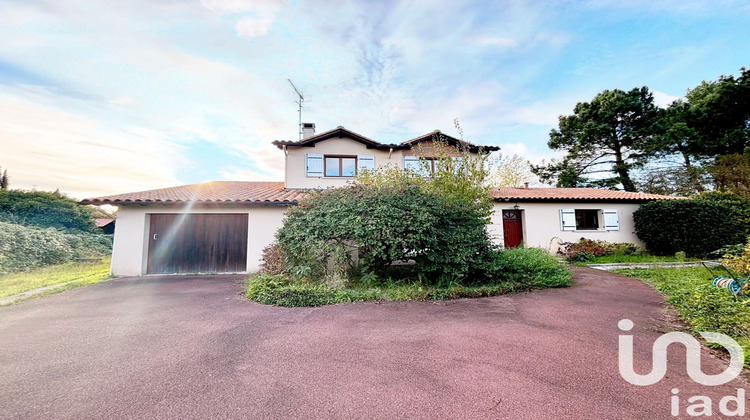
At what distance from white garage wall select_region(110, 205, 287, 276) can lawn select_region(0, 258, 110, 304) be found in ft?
2.32

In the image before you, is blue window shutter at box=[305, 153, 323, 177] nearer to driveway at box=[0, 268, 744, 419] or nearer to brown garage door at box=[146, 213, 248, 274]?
brown garage door at box=[146, 213, 248, 274]

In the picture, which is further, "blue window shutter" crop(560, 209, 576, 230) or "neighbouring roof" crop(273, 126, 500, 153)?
"blue window shutter" crop(560, 209, 576, 230)

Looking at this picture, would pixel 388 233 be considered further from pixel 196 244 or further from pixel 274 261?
pixel 196 244

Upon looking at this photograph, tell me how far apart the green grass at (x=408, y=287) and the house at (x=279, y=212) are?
1.20m

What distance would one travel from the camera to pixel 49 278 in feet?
26.8

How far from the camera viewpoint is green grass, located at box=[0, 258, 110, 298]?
270 inches

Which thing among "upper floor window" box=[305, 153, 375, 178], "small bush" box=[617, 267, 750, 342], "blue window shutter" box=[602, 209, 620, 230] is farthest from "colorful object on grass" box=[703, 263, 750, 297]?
"upper floor window" box=[305, 153, 375, 178]

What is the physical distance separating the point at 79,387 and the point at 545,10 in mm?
10336

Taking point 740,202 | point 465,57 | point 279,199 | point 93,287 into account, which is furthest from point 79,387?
point 740,202

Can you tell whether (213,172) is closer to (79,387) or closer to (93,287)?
(93,287)

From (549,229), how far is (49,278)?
18169 millimetres

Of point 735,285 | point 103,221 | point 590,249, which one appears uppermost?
point 103,221

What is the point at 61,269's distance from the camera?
10031mm

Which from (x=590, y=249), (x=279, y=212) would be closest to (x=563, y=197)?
(x=590, y=249)
